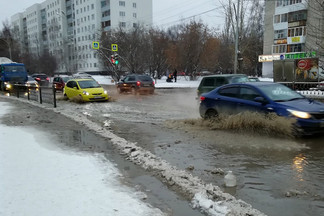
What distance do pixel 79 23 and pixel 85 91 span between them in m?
82.4

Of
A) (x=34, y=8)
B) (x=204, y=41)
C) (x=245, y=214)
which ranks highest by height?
(x=34, y=8)

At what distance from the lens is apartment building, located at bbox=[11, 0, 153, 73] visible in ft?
266

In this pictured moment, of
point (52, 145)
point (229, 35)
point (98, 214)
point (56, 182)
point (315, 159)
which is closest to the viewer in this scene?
point (98, 214)

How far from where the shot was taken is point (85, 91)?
1688 cm

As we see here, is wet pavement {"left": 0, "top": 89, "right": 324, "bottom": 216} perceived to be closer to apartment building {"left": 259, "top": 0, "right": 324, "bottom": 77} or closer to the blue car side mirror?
the blue car side mirror

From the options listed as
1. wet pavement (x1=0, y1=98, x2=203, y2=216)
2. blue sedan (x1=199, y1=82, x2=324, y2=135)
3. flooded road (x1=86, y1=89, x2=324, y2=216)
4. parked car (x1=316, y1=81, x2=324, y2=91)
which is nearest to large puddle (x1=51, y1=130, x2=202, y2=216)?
wet pavement (x1=0, y1=98, x2=203, y2=216)

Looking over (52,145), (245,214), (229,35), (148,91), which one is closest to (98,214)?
(245,214)

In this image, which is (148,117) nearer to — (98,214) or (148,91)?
(98,214)

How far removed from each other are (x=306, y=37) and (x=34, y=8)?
359 feet

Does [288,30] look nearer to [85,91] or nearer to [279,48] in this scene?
[279,48]

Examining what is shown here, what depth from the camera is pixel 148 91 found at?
23.2 meters

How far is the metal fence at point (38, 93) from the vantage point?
15797 mm

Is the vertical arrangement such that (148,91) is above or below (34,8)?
below

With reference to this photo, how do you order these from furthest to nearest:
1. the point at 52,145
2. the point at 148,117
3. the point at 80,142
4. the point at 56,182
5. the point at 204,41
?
the point at 204,41
the point at 148,117
the point at 80,142
the point at 52,145
the point at 56,182
